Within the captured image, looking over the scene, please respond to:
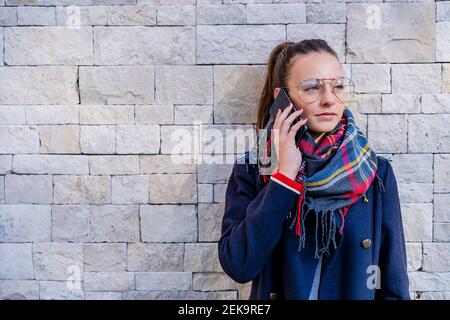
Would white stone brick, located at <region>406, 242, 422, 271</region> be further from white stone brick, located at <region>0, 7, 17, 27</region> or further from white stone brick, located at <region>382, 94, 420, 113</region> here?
white stone brick, located at <region>0, 7, 17, 27</region>

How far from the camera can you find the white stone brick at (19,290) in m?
2.31

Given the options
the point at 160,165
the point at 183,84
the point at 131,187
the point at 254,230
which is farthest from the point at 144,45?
the point at 254,230

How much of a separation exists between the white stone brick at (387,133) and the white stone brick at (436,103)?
5.8 inches

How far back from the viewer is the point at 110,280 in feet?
7.56

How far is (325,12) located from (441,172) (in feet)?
3.32

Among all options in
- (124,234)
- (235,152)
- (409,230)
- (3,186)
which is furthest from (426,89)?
(3,186)

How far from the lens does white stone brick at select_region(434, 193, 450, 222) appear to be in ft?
7.34

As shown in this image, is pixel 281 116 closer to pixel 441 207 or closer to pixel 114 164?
pixel 114 164

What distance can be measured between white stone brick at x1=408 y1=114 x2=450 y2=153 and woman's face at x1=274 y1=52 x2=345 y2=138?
2.18ft

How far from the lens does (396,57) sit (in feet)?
7.22

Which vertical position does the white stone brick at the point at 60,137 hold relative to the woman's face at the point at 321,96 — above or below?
below

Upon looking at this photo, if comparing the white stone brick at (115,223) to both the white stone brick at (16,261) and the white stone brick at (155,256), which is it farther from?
the white stone brick at (16,261)

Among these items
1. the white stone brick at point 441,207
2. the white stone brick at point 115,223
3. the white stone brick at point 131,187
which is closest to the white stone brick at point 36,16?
the white stone brick at point 131,187

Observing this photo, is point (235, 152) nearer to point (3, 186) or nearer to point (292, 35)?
point (292, 35)
